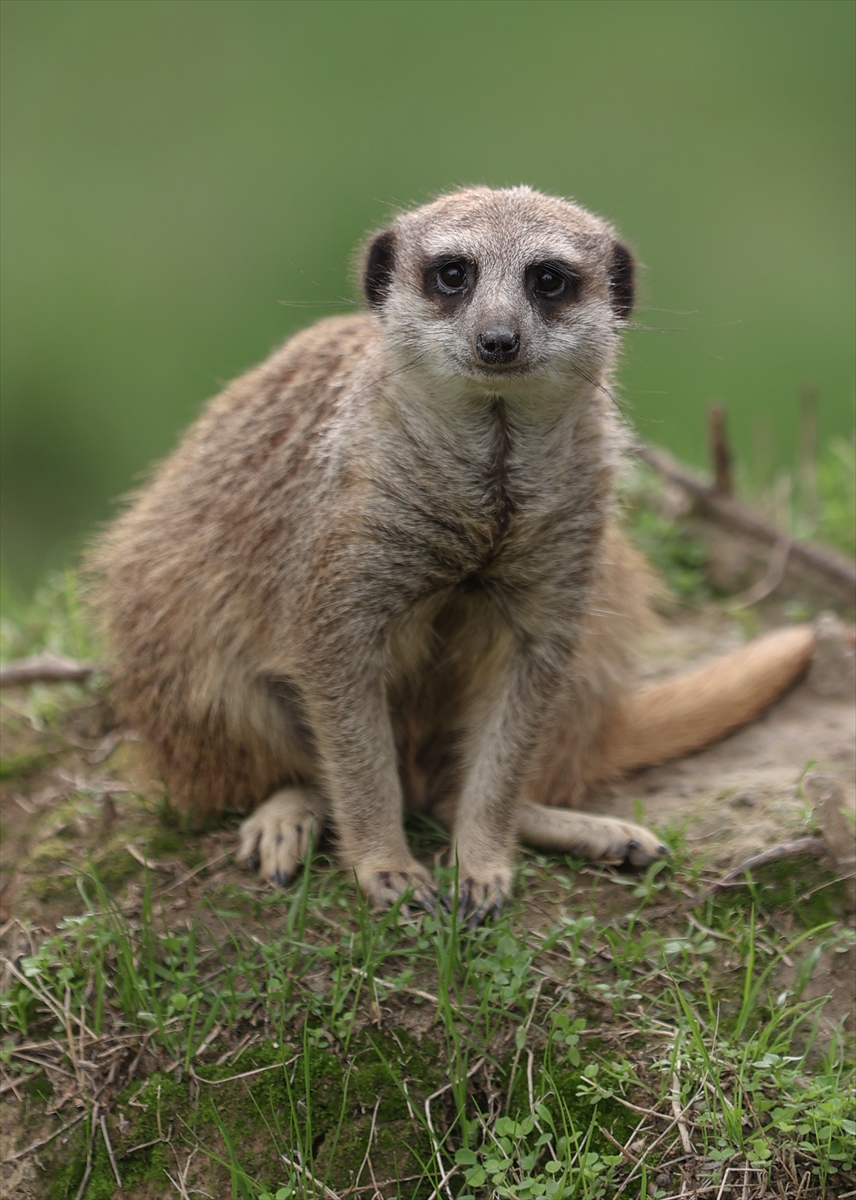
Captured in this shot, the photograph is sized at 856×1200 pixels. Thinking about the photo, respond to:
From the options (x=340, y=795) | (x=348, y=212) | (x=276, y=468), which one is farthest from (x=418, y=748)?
(x=348, y=212)

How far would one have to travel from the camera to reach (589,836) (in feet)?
10.8

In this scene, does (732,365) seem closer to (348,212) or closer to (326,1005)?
(348,212)

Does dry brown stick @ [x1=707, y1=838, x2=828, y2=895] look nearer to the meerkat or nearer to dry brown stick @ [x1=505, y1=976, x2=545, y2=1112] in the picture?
the meerkat

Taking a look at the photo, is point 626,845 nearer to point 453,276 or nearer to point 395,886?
point 395,886

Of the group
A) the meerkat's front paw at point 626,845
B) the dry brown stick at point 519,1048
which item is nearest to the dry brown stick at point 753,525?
the meerkat's front paw at point 626,845

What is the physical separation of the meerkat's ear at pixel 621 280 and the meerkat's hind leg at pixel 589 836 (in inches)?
48.3

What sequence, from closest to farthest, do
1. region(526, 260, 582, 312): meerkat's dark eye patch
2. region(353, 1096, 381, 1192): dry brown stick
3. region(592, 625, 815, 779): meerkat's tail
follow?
region(353, 1096, 381, 1192): dry brown stick
region(526, 260, 582, 312): meerkat's dark eye patch
region(592, 625, 815, 779): meerkat's tail

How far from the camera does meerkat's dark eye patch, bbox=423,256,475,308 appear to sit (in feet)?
9.59

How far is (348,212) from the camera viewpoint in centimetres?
955

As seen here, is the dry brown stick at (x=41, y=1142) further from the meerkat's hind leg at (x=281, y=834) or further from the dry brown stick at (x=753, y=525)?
the dry brown stick at (x=753, y=525)

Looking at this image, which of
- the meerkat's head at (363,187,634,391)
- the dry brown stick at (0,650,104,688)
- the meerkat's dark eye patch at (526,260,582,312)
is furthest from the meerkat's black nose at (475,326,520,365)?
the dry brown stick at (0,650,104,688)

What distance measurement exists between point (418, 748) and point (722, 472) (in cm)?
192

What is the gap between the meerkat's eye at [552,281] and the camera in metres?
2.92

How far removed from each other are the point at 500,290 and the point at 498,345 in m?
0.20
